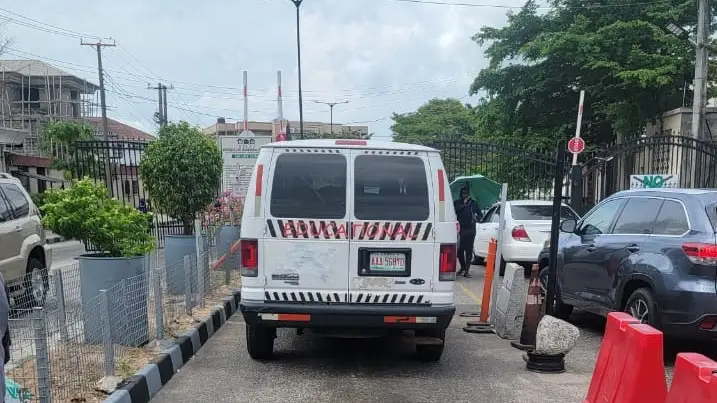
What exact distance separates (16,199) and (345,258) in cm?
596

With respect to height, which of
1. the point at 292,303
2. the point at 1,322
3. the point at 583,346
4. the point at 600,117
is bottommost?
the point at 583,346

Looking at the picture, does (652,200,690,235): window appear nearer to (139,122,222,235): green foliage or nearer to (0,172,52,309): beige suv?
(0,172,52,309): beige suv

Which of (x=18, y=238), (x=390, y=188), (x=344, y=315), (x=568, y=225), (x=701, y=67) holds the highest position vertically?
(x=701, y=67)

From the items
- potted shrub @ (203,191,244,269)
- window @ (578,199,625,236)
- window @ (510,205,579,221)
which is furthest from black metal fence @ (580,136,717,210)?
potted shrub @ (203,191,244,269)

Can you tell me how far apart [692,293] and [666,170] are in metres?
14.6

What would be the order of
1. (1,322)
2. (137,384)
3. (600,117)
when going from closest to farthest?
(1,322) < (137,384) < (600,117)

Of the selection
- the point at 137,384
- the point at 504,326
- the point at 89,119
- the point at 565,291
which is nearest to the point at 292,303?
the point at 137,384

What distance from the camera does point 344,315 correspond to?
5.75m

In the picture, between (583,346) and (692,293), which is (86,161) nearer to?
(583,346)

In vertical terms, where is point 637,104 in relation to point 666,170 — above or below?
above

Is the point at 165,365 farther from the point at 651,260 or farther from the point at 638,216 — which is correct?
the point at 638,216

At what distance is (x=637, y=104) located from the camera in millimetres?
21797

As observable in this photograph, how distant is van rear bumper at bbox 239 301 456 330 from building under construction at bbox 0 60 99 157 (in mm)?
34901

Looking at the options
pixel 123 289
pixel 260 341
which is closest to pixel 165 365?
pixel 123 289
